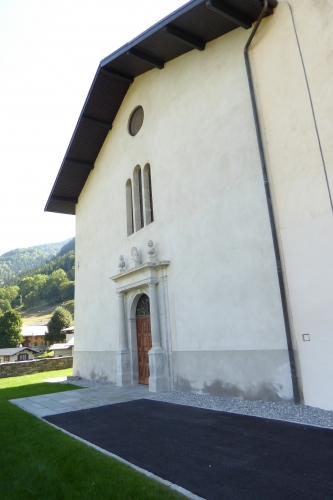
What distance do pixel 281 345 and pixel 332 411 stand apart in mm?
1552

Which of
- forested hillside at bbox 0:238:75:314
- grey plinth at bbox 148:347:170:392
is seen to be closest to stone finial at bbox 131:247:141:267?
grey plinth at bbox 148:347:170:392

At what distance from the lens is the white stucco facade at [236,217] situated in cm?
725

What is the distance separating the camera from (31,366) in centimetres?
2172

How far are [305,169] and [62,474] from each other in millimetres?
6721

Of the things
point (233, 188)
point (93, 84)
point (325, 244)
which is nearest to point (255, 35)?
point (233, 188)

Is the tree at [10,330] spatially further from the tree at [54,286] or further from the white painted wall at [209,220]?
the tree at [54,286]

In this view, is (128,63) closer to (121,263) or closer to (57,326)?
(121,263)

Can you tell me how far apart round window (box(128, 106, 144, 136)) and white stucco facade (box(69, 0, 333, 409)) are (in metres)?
0.39

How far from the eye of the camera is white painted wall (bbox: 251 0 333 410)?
6.92m

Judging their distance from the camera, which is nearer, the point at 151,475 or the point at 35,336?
the point at 151,475

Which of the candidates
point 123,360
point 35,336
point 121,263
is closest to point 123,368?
point 123,360

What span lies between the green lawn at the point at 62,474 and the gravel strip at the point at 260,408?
10.8ft

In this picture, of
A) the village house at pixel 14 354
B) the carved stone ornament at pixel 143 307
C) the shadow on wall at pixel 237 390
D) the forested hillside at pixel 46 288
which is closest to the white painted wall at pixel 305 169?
the shadow on wall at pixel 237 390

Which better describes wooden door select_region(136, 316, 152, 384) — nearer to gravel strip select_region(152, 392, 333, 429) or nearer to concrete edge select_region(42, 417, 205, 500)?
gravel strip select_region(152, 392, 333, 429)
